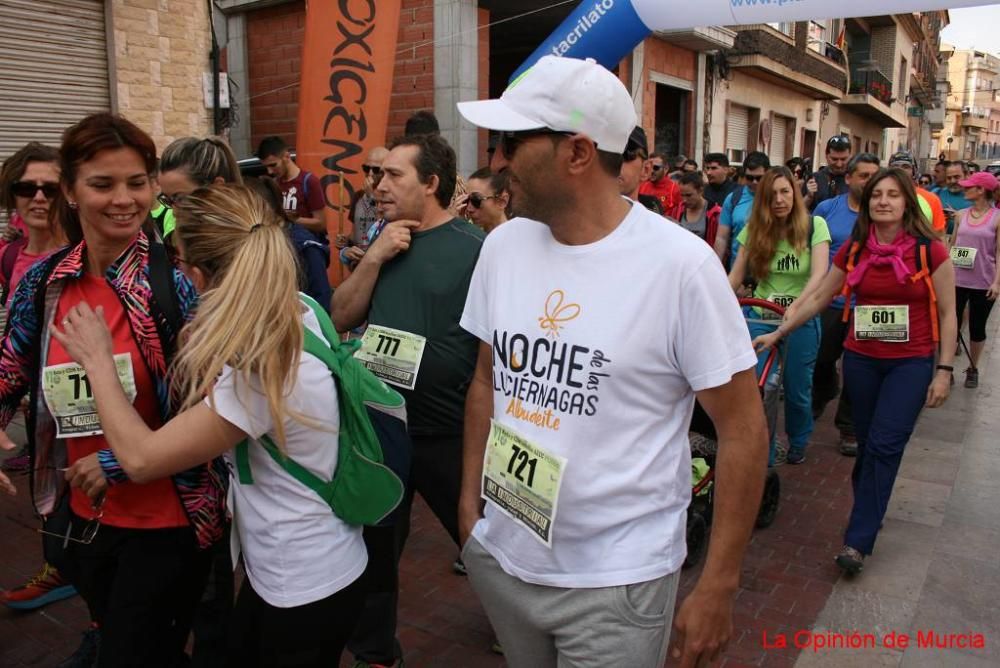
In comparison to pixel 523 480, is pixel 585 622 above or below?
below

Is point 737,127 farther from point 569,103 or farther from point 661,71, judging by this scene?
point 569,103

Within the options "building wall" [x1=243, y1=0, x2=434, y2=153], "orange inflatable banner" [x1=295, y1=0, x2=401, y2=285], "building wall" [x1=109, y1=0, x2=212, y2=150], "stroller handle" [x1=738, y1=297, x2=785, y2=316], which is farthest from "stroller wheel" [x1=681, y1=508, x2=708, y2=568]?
"building wall" [x1=109, y1=0, x2=212, y2=150]

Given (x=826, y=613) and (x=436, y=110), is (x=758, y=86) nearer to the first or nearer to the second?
(x=436, y=110)

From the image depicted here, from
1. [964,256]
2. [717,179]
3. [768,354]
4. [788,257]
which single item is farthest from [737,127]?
[768,354]

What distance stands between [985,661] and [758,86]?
54.2 feet

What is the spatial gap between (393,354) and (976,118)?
94.4m

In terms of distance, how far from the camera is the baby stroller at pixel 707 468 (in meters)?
3.95

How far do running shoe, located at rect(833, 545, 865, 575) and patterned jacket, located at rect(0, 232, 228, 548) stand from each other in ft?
9.89

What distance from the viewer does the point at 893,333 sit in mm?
3910

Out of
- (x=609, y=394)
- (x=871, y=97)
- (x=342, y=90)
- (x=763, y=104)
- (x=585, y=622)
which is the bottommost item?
(x=585, y=622)

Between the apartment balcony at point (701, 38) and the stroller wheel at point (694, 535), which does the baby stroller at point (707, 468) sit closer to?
the stroller wheel at point (694, 535)

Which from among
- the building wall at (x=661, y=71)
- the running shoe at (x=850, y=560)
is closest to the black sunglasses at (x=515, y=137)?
the running shoe at (x=850, y=560)

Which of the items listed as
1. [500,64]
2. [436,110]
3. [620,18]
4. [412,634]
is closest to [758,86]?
[500,64]

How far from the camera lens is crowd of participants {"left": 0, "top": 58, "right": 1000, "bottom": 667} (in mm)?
1697
